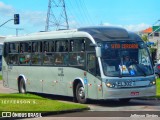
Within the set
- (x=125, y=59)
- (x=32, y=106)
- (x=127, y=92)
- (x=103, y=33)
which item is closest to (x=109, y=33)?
(x=103, y=33)

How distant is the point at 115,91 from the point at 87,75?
163 centimetres

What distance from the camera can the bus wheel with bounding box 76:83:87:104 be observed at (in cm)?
1863

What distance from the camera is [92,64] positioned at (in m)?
18.0

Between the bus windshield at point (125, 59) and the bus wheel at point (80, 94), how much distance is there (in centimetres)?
184

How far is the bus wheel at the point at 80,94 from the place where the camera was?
61.1 ft

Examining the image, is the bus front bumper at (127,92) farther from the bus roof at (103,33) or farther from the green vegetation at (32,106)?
the bus roof at (103,33)

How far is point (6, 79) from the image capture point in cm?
2583

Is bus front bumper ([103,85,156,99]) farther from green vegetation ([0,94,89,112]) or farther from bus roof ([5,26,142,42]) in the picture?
bus roof ([5,26,142,42])

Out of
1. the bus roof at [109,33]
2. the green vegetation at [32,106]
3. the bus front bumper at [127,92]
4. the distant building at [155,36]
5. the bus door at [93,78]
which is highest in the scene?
the distant building at [155,36]

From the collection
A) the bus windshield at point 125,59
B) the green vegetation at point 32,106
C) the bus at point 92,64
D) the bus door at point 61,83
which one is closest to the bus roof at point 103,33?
the bus at point 92,64

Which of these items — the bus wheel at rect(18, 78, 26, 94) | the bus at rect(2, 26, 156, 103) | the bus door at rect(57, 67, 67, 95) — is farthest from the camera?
the bus wheel at rect(18, 78, 26, 94)

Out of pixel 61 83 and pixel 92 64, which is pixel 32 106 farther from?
pixel 61 83

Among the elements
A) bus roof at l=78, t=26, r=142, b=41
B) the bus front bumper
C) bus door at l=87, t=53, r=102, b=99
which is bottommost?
the bus front bumper

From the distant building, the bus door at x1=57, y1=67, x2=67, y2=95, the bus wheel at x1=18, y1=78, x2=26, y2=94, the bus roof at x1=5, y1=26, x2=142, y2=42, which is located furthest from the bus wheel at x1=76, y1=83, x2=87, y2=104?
the distant building
